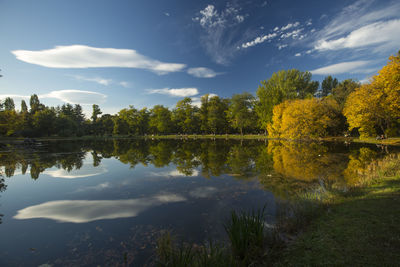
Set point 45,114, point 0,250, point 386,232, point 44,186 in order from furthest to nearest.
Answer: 1. point 45,114
2. point 44,186
3. point 0,250
4. point 386,232

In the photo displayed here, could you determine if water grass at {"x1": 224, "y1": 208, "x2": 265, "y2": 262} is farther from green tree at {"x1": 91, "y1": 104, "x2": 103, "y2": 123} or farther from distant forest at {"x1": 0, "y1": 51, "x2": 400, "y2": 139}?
green tree at {"x1": 91, "y1": 104, "x2": 103, "y2": 123}

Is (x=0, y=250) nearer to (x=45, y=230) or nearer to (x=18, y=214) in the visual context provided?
(x=45, y=230)

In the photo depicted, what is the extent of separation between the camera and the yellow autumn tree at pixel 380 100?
82.1ft

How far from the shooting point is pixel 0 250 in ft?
15.0

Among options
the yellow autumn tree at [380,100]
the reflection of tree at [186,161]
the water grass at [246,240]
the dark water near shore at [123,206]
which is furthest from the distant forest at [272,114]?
the water grass at [246,240]

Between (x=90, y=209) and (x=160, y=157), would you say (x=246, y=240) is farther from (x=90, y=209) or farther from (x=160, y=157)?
(x=160, y=157)

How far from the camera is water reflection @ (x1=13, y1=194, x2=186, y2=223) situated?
655cm

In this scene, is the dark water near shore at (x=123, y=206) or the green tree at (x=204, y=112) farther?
the green tree at (x=204, y=112)

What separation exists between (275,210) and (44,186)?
13084 mm

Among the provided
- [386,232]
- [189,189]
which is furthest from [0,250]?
[386,232]

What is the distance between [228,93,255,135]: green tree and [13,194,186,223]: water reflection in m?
51.3

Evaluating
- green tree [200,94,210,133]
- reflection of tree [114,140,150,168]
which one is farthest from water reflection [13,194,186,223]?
green tree [200,94,210,133]

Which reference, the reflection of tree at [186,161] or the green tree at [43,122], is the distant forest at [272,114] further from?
the reflection of tree at [186,161]

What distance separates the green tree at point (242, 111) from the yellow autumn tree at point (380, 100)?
2899 cm
